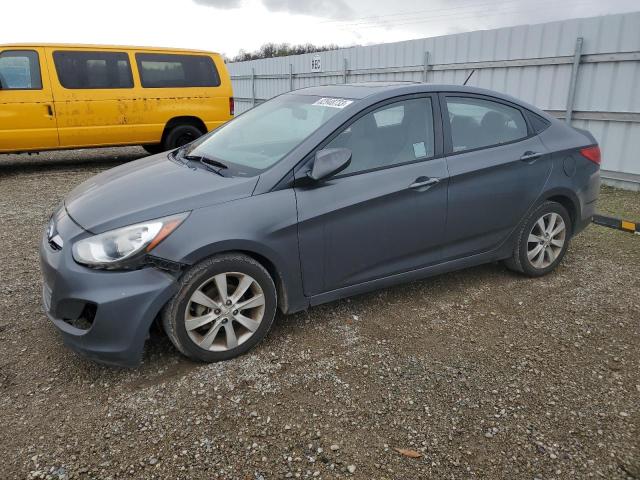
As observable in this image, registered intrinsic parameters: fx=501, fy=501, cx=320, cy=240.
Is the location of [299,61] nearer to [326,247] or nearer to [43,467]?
[326,247]

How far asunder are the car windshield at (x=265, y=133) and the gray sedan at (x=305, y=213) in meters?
0.02

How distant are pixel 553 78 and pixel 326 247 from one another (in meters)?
6.55

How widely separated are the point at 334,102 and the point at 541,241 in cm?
207

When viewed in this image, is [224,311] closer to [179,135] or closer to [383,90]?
[383,90]

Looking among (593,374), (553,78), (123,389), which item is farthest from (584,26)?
(123,389)

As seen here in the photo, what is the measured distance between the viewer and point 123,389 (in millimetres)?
2701

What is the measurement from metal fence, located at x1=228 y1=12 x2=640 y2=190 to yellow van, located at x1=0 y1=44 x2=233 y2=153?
4.14 metres

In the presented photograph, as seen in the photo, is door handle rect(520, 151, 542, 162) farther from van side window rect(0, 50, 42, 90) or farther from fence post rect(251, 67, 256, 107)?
fence post rect(251, 67, 256, 107)

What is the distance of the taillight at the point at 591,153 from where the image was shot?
4.15 metres

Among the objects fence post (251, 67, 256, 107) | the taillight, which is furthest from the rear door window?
fence post (251, 67, 256, 107)

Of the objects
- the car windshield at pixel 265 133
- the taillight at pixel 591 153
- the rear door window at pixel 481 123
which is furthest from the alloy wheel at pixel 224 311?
the taillight at pixel 591 153

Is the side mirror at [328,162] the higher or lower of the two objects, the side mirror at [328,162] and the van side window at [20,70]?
the lower

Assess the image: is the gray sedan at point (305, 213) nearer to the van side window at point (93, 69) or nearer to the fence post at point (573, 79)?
the fence post at point (573, 79)

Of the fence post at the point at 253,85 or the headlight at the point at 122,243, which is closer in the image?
the headlight at the point at 122,243
